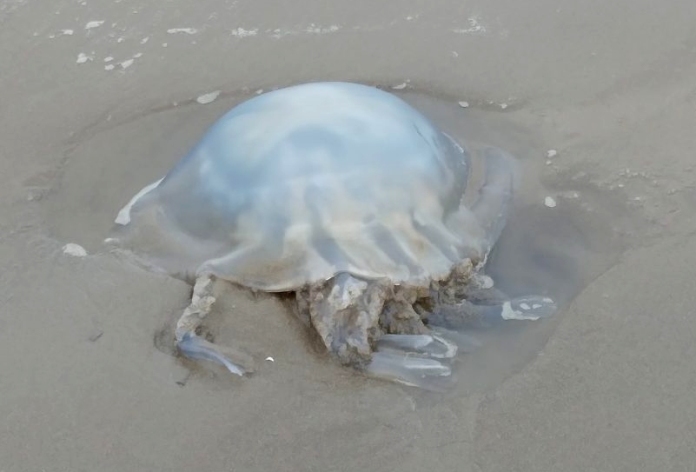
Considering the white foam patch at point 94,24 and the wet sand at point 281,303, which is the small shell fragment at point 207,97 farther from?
the white foam patch at point 94,24

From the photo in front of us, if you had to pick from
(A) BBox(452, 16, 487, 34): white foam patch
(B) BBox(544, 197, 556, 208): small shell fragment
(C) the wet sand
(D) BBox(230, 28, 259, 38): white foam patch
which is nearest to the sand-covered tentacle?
(C) the wet sand

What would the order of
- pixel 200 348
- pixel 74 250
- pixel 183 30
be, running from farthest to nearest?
pixel 183 30 < pixel 74 250 < pixel 200 348

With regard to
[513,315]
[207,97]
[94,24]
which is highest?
[94,24]

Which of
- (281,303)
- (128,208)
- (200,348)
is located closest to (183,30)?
(128,208)

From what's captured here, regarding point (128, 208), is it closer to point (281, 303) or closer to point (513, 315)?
point (281, 303)

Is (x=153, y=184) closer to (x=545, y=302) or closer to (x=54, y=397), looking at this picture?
(x=54, y=397)

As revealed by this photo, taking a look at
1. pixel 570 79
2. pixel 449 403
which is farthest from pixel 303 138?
pixel 570 79

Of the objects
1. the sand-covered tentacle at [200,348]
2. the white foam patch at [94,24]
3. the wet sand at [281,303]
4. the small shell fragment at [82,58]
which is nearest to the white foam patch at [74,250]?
the wet sand at [281,303]
